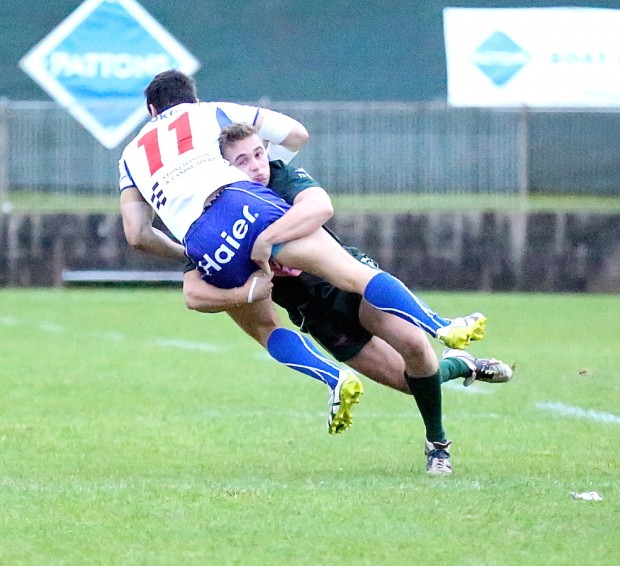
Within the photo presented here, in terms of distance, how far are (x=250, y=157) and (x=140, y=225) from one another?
68 cm

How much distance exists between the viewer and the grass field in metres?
4.75

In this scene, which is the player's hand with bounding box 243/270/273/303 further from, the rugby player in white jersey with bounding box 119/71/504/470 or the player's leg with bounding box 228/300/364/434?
the player's leg with bounding box 228/300/364/434

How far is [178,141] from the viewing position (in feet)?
21.0

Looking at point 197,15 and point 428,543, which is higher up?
point 197,15

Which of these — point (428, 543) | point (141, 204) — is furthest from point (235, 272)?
point (428, 543)

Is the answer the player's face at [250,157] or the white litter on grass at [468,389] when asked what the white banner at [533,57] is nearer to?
the white litter on grass at [468,389]

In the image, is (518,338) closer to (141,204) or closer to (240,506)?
(141,204)

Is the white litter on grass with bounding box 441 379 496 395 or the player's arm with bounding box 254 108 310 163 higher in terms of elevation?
the player's arm with bounding box 254 108 310 163

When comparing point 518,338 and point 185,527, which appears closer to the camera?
point 185,527

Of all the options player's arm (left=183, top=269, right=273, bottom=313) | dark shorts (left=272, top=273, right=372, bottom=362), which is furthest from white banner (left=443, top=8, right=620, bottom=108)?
player's arm (left=183, top=269, right=273, bottom=313)

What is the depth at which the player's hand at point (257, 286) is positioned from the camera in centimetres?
621

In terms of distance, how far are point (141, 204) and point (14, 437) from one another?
1.61 metres

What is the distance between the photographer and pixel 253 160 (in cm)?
640

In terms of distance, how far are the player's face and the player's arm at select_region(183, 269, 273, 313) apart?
0.48 m
